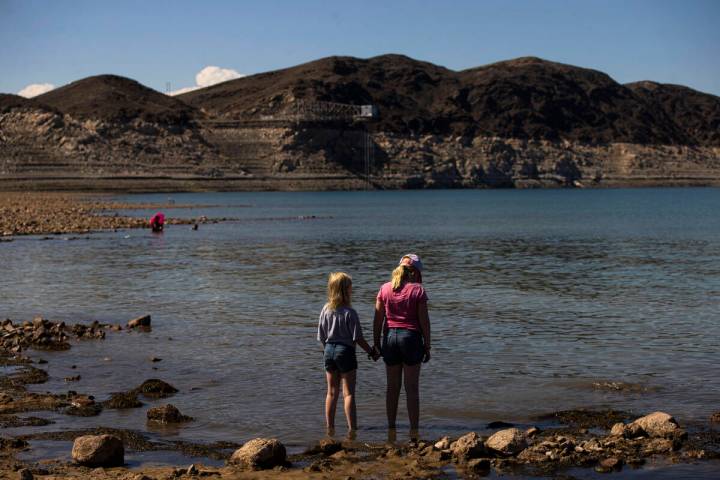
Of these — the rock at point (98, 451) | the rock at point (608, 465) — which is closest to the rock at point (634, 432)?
the rock at point (608, 465)

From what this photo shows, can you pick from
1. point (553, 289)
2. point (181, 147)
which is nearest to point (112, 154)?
point (181, 147)

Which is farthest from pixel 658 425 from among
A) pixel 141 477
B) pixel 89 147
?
pixel 89 147

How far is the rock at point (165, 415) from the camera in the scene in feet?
38.6

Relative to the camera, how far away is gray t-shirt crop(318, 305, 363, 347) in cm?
1087

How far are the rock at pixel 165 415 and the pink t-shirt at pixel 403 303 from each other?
308 centimetres

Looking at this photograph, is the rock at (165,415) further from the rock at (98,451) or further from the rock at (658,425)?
the rock at (658,425)

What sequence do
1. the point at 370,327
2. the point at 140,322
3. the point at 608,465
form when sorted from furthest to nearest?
the point at 140,322, the point at 370,327, the point at 608,465

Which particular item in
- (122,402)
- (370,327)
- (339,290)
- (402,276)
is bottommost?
(370,327)

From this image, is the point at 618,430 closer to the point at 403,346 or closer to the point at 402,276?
the point at 403,346

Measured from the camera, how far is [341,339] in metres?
11.0

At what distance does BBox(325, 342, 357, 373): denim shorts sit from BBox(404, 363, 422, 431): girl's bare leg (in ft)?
2.20

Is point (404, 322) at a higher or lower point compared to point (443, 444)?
higher

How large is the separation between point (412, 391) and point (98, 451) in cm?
373

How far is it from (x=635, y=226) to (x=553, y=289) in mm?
45091
